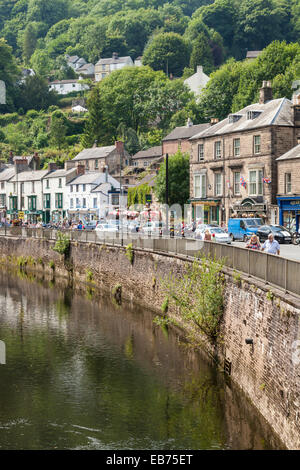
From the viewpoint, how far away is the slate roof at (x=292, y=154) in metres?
48.4

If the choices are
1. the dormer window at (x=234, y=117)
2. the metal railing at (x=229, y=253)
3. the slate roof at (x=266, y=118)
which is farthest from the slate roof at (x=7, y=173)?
the metal railing at (x=229, y=253)

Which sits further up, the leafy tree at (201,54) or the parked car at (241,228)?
the leafy tree at (201,54)

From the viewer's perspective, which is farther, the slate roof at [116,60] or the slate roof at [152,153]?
the slate roof at [116,60]

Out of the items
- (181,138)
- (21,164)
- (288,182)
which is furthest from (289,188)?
(21,164)

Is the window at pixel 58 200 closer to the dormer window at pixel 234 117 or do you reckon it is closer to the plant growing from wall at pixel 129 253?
the dormer window at pixel 234 117

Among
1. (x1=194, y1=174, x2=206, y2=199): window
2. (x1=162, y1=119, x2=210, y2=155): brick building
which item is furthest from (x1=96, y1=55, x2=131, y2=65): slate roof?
(x1=194, y1=174, x2=206, y2=199): window

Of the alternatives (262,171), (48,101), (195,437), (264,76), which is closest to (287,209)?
(262,171)

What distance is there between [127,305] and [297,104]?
1037 inches

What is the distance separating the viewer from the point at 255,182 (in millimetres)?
53281

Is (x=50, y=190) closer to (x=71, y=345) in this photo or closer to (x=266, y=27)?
(x=71, y=345)

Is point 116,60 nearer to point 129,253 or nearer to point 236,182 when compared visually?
point 236,182

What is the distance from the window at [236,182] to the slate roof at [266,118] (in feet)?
12.2

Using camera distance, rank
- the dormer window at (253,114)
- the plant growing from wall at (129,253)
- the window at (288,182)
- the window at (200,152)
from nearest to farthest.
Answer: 1. the plant growing from wall at (129,253)
2. the window at (288,182)
3. the dormer window at (253,114)
4. the window at (200,152)

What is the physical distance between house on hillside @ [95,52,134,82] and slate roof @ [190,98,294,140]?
129m
